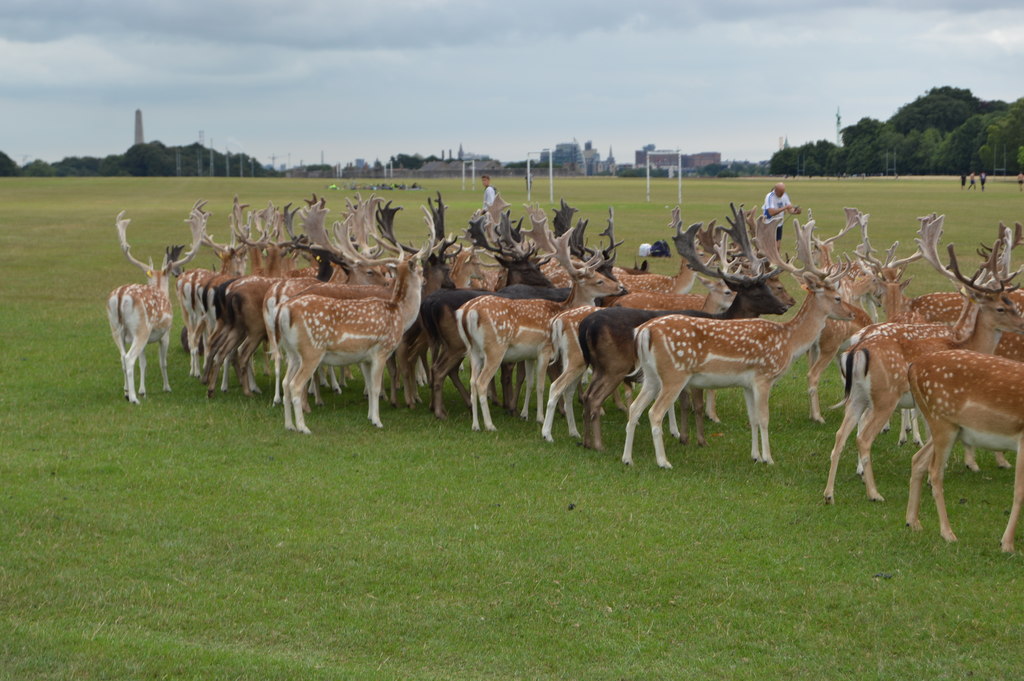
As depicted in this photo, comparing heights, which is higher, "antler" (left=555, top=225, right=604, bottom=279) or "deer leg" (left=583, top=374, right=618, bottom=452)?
"antler" (left=555, top=225, right=604, bottom=279)

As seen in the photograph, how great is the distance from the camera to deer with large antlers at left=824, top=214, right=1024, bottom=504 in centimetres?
881

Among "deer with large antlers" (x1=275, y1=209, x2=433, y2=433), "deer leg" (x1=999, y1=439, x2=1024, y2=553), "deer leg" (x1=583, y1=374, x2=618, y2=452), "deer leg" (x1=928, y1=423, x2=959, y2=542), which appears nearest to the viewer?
"deer leg" (x1=999, y1=439, x2=1024, y2=553)

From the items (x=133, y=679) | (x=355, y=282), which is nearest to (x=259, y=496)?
(x=133, y=679)

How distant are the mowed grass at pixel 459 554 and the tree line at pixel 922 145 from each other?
98117 mm

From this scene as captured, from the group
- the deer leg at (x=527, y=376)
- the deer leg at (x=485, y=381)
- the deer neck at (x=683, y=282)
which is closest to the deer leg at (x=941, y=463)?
the deer leg at (x=485, y=381)

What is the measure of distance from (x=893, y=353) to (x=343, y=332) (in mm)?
5144

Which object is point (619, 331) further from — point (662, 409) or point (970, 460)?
point (970, 460)

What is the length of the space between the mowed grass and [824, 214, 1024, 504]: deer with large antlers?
0.46m

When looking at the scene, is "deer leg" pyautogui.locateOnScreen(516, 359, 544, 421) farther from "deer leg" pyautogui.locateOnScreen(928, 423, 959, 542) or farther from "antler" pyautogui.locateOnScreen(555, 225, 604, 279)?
"deer leg" pyautogui.locateOnScreen(928, 423, 959, 542)

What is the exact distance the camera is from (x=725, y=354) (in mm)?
9930

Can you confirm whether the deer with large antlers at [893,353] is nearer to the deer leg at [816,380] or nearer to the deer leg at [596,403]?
the deer leg at [816,380]

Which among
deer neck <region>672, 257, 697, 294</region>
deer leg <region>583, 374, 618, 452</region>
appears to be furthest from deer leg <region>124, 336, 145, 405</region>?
deer neck <region>672, 257, 697, 294</region>

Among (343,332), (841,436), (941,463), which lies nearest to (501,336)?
(343,332)

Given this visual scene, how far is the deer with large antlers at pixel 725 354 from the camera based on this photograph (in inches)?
388
